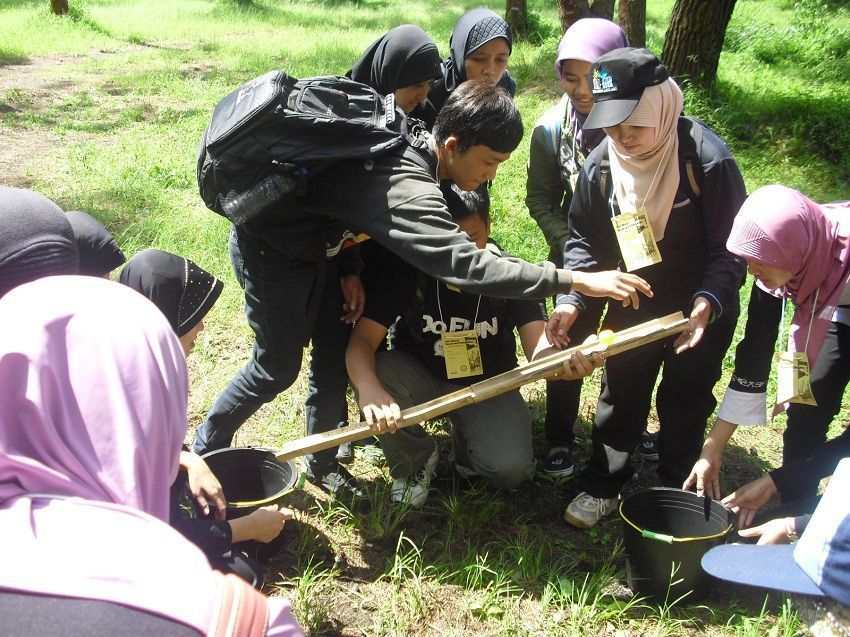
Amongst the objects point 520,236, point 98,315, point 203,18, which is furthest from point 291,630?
point 203,18

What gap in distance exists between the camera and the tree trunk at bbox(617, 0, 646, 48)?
802 centimetres

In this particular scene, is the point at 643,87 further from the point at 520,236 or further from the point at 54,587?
the point at 520,236

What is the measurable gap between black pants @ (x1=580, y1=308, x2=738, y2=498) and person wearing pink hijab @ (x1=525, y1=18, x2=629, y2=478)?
229 mm

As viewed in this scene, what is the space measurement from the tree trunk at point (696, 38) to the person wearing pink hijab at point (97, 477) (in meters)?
6.54

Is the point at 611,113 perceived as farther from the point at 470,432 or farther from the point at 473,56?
the point at 473,56

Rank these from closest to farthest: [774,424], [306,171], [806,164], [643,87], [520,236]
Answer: [306,171]
[643,87]
[774,424]
[520,236]
[806,164]

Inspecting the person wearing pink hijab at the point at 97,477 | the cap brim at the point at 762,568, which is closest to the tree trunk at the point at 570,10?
the cap brim at the point at 762,568

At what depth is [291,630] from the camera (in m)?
1.32

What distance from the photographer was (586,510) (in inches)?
126

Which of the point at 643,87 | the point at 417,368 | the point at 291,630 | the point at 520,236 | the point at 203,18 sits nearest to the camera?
the point at 291,630

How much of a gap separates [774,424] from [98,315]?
11.4ft

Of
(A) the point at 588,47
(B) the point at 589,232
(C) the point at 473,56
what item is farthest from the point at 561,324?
(C) the point at 473,56

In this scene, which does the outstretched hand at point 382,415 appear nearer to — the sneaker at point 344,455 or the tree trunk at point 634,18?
the sneaker at point 344,455

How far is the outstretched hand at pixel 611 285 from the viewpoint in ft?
8.66
